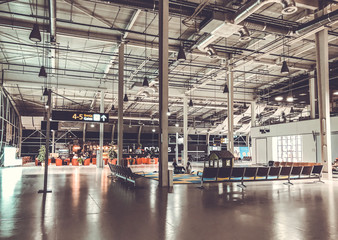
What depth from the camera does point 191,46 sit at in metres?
13.6

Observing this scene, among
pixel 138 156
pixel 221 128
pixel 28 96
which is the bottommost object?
pixel 138 156

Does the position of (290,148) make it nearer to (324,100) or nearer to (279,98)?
(279,98)

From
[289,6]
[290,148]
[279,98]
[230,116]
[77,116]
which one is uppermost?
[289,6]

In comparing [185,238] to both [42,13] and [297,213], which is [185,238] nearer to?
[297,213]

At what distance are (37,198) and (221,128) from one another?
27.7 meters

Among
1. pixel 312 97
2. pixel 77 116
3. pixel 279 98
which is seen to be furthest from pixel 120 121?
pixel 279 98

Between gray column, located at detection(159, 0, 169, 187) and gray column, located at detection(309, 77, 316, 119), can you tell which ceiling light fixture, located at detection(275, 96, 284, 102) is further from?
gray column, located at detection(159, 0, 169, 187)

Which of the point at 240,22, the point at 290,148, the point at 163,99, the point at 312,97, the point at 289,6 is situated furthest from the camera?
the point at 290,148

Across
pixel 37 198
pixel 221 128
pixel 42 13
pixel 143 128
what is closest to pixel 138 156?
pixel 143 128

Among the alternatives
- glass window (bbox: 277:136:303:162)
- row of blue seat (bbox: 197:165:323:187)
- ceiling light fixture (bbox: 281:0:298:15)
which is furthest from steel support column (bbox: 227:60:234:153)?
ceiling light fixture (bbox: 281:0:298:15)

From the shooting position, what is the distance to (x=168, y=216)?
4957 millimetres

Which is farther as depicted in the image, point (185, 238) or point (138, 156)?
point (138, 156)

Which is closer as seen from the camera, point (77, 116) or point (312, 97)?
point (77, 116)

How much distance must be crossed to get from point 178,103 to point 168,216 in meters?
24.3
